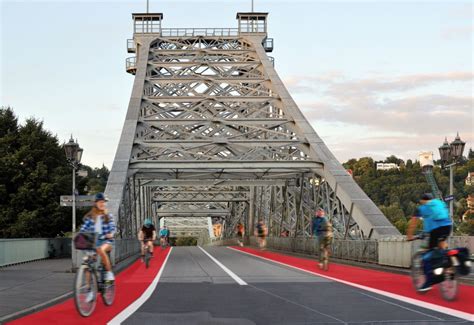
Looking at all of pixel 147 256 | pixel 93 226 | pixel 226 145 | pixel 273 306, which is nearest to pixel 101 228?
pixel 93 226

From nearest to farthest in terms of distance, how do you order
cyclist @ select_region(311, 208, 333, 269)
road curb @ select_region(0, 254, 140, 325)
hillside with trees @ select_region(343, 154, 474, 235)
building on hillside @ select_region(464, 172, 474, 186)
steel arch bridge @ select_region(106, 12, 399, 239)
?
1. road curb @ select_region(0, 254, 140, 325)
2. cyclist @ select_region(311, 208, 333, 269)
3. steel arch bridge @ select_region(106, 12, 399, 239)
4. hillside with trees @ select_region(343, 154, 474, 235)
5. building on hillside @ select_region(464, 172, 474, 186)

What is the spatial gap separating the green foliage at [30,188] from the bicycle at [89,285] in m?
25.7

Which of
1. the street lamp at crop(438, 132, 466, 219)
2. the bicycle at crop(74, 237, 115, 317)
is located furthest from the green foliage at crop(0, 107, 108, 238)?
the bicycle at crop(74, 237, 115, 317)

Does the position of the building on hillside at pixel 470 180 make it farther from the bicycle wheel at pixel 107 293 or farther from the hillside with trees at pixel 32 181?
the bicycle wheel at pixel 107 293

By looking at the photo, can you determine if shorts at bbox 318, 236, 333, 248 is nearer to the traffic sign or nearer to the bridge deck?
the bridge deck

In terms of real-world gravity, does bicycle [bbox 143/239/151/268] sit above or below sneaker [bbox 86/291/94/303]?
below

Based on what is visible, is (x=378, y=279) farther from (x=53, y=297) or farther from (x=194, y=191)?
(x=194, y=191)

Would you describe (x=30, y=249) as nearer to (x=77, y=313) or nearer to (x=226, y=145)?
(x=226, y=145)

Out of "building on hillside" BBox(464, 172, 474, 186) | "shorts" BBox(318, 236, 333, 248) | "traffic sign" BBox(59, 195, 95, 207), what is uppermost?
"building on hillside" BBox(464, 172, 474, 186)

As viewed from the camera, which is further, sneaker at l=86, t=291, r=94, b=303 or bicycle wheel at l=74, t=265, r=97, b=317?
sneaker at l=86, t=291, r=94, b=303

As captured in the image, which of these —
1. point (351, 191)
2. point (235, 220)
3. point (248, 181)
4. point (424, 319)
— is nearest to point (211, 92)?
point (248, 181)

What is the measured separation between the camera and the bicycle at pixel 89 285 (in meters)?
10.2

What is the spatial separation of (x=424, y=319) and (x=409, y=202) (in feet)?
404

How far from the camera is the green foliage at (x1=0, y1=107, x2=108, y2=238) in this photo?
36906 millimetres
